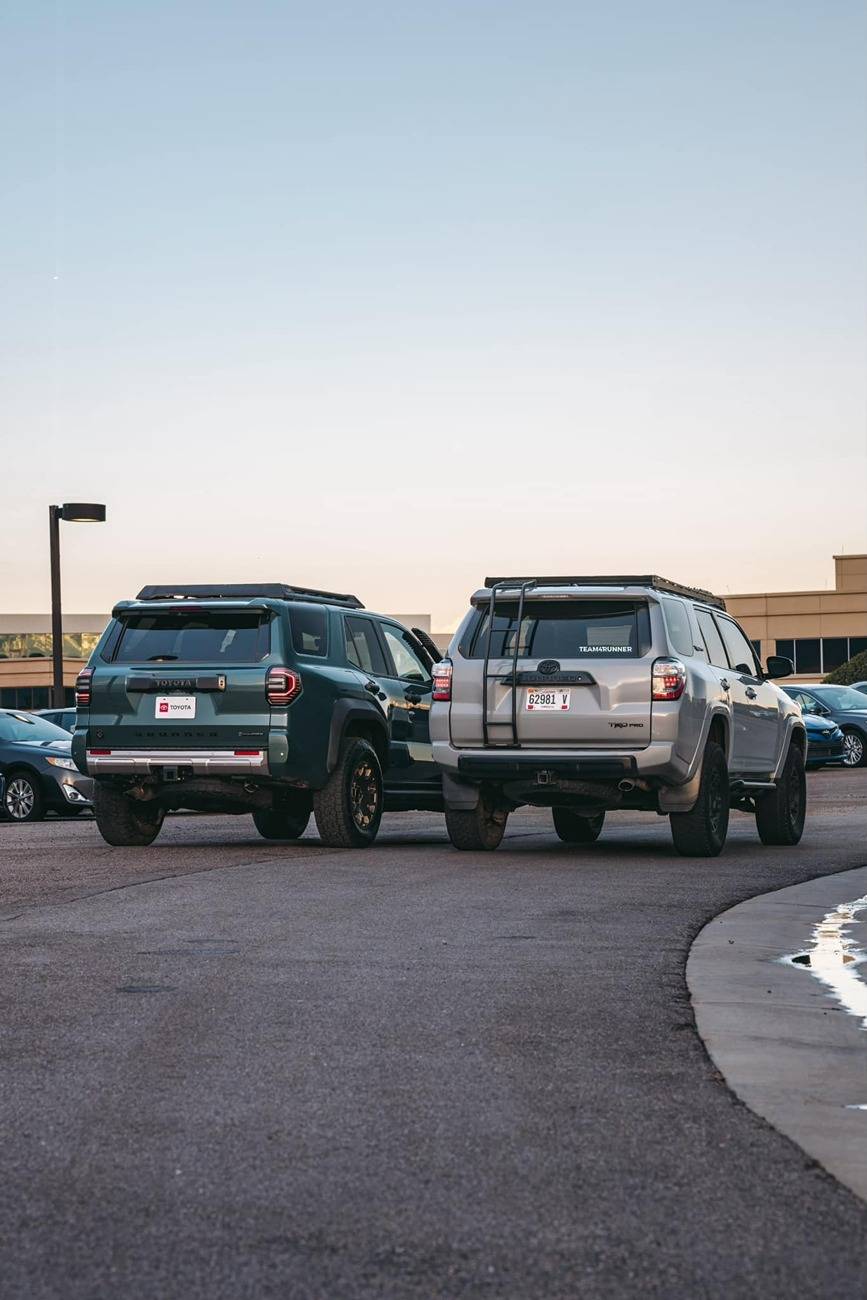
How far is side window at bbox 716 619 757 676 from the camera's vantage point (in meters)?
16.1

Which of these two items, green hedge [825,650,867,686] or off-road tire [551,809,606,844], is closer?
off-road tire [551,809,606,844]

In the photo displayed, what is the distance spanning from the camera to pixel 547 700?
13820 mm

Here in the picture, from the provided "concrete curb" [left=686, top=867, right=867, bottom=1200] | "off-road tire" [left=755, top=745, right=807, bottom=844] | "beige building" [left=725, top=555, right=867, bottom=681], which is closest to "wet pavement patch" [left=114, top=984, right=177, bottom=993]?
"concrete curb" [left=686, top=867, right=867, bottom=1200]

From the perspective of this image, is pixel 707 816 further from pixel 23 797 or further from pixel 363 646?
pixel 23 797

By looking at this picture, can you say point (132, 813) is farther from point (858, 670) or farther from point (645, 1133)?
point (858, 670)

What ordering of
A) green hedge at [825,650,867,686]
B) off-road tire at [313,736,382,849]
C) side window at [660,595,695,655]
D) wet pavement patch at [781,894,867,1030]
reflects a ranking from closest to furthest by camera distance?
wet pavement patch at [781,894,867,1030] < side window at [660,595,695,655] < off-road tire at [313,736,382,849] < green hedge at [825,650,867,686]

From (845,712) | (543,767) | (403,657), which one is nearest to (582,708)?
(543,767)

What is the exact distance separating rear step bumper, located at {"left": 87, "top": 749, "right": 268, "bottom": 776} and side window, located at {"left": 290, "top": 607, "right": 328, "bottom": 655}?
992 millimetres

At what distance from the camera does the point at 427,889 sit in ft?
38.6

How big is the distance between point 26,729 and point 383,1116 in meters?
17.2

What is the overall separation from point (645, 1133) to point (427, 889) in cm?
658

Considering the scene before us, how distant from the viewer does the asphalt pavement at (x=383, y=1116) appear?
407 centimetres

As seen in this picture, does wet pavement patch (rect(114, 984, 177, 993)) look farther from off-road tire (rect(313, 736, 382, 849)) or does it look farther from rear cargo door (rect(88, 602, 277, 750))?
off-road tire (rect(313, 736, 382, 849))

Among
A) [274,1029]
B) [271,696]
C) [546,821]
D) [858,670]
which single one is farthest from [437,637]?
[274,1029]
